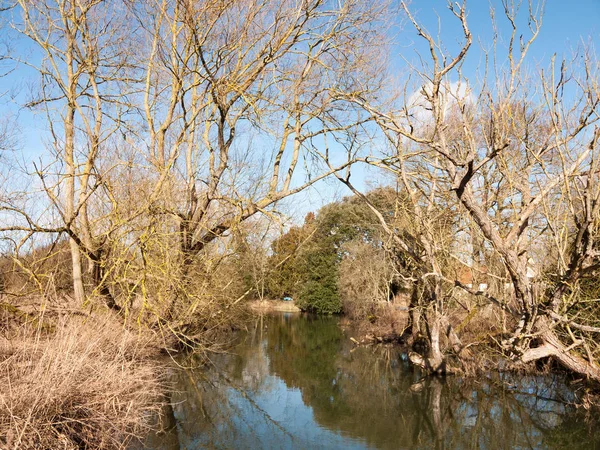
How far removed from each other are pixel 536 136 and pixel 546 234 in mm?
3064

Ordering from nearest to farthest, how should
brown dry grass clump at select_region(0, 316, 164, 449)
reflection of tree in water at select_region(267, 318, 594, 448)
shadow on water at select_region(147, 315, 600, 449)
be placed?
brown dry grass clump at select_region(0, 316, 164, 449) < shadow on water at select_region(147, 315, 600, 449) < reflection of tree in water at select_region(267, 318, 594, 448)

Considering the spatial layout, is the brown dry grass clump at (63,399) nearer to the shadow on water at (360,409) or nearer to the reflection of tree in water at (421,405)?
the shadow on water at (360,409)

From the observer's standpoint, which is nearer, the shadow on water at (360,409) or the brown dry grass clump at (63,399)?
the brown dry grass clump at (63,399)

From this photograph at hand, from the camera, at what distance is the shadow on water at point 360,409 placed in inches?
271

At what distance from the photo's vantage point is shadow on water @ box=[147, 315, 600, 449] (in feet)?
22.6

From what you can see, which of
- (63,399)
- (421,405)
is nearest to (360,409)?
(421,405)

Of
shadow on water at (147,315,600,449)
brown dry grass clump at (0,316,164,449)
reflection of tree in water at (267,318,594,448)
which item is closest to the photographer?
brown dry grass clump at (0,316,164,449)

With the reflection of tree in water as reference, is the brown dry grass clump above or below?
above

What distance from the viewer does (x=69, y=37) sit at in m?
9.74

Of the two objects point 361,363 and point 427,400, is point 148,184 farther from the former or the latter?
point 361,363

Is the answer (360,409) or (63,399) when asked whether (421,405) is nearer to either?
(360,409)

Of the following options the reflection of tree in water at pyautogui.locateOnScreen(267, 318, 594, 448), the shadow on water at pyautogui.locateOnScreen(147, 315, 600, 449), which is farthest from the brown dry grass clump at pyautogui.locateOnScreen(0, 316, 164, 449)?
the reflection of tree in water at pyautogui.locateOnScreen(267, 318, 594, 448)

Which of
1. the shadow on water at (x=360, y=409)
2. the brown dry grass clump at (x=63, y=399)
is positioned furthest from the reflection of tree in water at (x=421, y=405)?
the brown dry grass clump at (x=63, y=399)

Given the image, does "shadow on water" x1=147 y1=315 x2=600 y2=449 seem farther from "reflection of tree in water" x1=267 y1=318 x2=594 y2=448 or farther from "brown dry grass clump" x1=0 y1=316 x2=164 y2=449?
"brown dry grass clump" x1=0 y1=316 x2=164 y2=449
